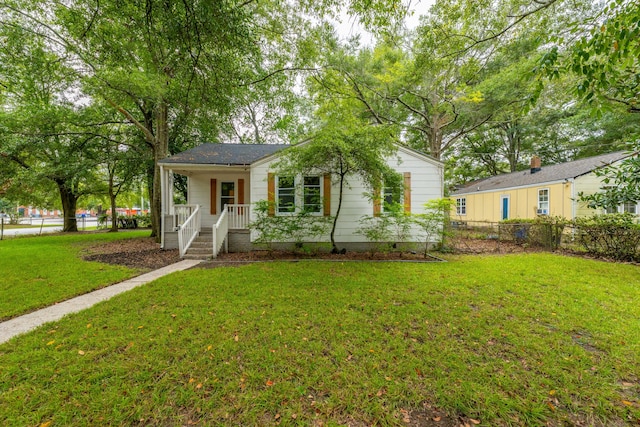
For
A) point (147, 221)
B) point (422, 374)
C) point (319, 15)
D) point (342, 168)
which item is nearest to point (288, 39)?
point (319, 15)

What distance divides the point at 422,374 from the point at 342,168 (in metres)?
5.66

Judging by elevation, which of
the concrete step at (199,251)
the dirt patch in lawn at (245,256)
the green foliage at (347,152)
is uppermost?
the green foliage at (347,152)

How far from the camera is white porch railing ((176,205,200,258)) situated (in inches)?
311

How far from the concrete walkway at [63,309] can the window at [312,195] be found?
15.4ft

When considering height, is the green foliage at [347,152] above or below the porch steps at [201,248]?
above

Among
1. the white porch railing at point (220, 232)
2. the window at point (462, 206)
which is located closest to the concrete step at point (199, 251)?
the white porch railing at point (220, 232)

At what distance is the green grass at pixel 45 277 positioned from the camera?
4.19 meters

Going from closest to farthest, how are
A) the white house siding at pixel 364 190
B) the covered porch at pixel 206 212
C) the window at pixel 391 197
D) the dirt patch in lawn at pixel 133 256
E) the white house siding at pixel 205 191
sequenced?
the dirt patch in lawn at pixel 133 256
the window at pixel 391 197
the covered porch at pixel 206 212
the white house siding at pixel 364 190
the white house siding at pixel 205 191

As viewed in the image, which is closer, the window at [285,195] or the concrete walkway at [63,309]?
the concrete walkway at [63,309]

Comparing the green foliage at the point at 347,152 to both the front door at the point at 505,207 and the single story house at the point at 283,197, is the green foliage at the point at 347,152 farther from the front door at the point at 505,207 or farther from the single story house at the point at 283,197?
the front door at the point at 505,207

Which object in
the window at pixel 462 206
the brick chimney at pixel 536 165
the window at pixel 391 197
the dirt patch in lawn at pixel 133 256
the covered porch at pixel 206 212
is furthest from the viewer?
the window at pixel 462 206

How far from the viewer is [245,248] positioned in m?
9.07

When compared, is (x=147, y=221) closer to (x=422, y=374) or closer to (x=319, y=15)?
(x=319, y=15)

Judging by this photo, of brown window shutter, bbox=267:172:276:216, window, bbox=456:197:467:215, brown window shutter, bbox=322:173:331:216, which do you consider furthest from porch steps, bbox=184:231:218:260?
window, bbox=456:197:467:215
